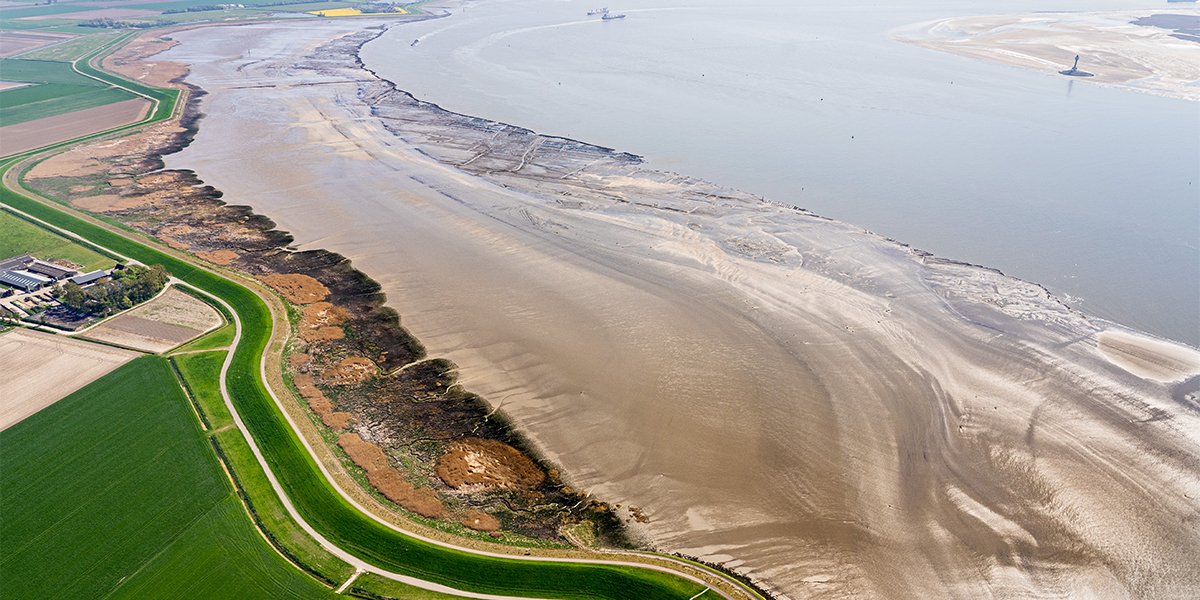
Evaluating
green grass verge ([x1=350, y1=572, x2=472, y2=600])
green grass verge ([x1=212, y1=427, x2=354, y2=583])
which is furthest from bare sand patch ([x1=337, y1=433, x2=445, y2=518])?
green grass verge ([x1=212, y1=427, x2=354, y2=583])

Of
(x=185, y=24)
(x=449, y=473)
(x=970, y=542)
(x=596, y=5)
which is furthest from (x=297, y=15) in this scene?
(x=970, y=542)

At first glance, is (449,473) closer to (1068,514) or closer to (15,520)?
(15,520)

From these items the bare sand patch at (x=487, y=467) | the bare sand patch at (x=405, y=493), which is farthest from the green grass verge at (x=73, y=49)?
the bare sand patch at (x=487, y=467)

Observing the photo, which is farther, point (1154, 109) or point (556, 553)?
point (1154, 109)

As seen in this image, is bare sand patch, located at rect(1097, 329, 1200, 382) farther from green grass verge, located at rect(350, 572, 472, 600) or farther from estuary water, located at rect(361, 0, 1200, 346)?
green grass verge, located at rect(350, 572, 472, 600)

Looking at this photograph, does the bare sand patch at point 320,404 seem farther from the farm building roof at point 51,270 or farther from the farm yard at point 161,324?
the farm building roof at point 51,270

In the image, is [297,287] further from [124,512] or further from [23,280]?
[124,512]

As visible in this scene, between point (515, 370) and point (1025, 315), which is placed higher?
point (1025, 315)
